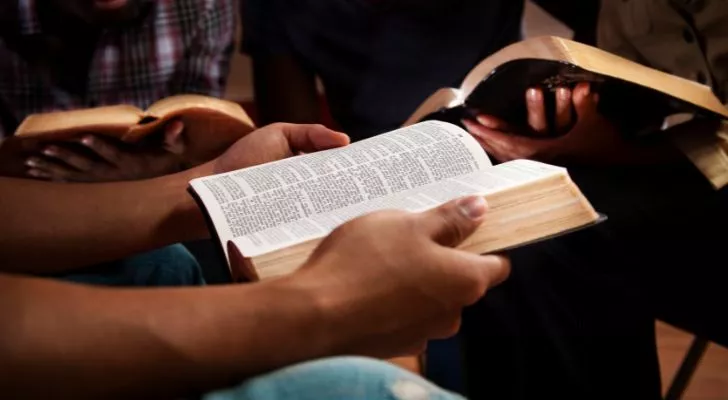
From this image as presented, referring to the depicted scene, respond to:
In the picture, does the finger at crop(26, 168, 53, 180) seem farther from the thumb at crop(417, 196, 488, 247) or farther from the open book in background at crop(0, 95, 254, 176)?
the thumb at crop(417, 196, 488, 247)

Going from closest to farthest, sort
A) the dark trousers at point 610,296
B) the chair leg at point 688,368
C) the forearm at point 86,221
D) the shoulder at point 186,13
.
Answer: the forearm at point 86,221
the dark trousers at point 610,296
the chair leg at point 688,368
the shoulder at point 186,13

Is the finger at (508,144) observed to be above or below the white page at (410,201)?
below

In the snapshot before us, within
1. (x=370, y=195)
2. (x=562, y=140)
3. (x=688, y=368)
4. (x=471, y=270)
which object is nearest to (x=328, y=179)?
(x=370, y=195)

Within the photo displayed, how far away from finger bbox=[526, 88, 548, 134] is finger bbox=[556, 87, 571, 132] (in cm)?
1

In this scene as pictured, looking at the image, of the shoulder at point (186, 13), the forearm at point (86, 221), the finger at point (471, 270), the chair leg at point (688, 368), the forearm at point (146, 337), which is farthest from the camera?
the shoulder at point (186, 13)

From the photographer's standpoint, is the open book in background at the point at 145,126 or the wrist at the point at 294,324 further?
the open book in background at the point at 145,126

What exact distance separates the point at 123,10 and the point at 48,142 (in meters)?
0.27

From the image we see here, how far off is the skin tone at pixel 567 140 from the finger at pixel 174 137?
32 cm

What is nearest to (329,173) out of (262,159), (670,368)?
(262,159)

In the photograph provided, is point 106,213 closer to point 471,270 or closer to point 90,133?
point 90,133

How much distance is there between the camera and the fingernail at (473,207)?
50 cm

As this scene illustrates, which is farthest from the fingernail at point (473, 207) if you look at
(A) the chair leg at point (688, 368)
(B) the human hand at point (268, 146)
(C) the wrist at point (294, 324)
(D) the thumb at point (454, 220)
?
(A) the chair leg at point (688, 368)

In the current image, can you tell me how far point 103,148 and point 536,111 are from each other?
1.54ft

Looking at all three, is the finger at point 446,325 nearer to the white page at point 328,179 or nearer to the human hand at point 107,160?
the white page at point 328,179
